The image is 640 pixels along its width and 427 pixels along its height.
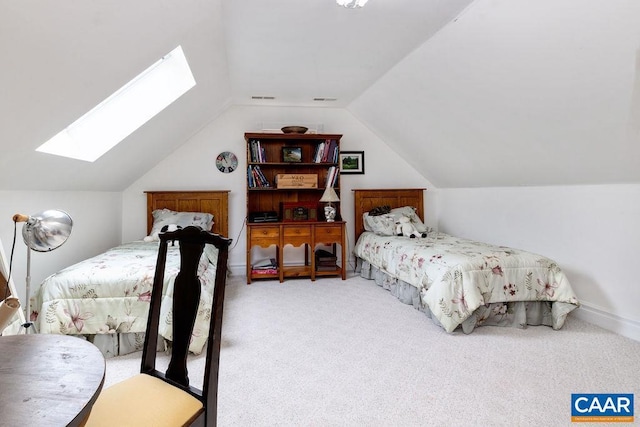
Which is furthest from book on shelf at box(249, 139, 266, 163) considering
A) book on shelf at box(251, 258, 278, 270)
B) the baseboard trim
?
the baseboard trim

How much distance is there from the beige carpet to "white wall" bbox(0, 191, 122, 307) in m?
1.06

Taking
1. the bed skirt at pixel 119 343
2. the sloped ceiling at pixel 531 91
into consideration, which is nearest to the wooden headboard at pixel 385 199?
the sloped ceiling at pixel 531 91

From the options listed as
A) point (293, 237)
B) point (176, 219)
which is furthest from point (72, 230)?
point (293, 237)

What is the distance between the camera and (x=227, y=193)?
4.21 m

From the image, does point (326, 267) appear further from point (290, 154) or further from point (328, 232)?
point (290, 154)

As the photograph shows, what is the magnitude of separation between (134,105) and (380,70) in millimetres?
2343

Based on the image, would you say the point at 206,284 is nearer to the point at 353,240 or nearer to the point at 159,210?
the point at 159,210

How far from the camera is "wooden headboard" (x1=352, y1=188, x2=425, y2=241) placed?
178 inches

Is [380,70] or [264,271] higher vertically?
[380,70]

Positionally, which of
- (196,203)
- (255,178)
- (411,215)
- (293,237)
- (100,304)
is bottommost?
(100,304)

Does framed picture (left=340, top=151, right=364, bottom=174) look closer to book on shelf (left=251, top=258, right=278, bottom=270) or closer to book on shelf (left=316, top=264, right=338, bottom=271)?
book on shelf (left=316, top=264, right=338, bottom=271)

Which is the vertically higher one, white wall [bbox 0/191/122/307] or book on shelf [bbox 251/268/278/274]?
white wall [bbox 0/191/122/307]

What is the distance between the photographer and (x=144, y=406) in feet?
3.33

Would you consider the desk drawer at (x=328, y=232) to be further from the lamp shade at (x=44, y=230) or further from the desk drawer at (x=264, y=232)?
the lamp shade at (x=44, y=230)
